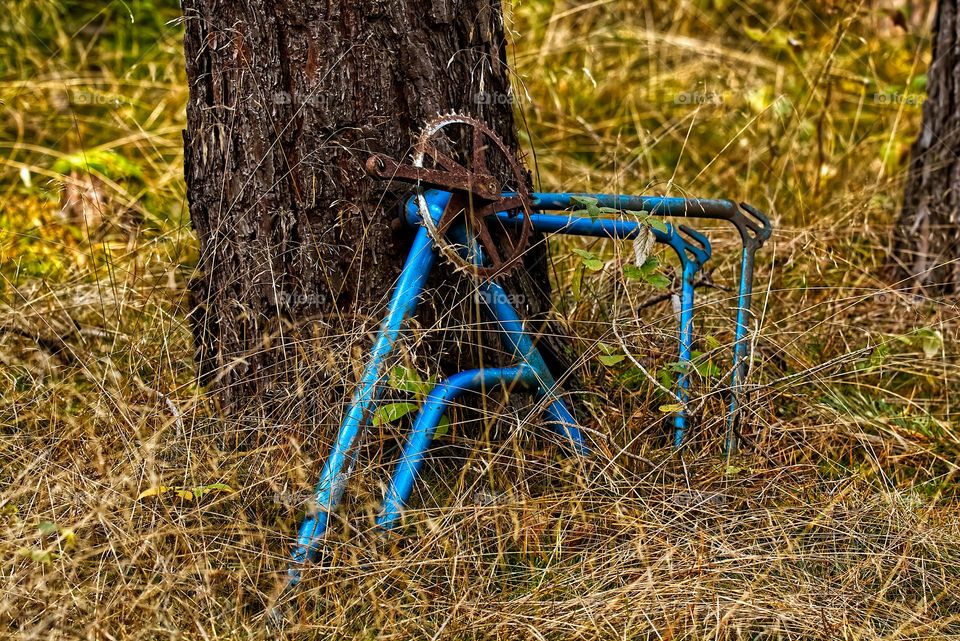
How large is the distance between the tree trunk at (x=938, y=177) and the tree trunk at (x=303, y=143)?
159 centimetres

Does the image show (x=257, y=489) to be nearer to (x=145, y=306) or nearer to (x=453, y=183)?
(x=145, y=306)

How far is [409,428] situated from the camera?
85.3 inches

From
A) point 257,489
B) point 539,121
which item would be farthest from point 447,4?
point 539,121

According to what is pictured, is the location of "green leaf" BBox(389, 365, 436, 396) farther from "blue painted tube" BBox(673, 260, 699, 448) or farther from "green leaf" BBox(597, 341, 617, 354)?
"blue painted tube" BBox(673, 260, 699, 448)

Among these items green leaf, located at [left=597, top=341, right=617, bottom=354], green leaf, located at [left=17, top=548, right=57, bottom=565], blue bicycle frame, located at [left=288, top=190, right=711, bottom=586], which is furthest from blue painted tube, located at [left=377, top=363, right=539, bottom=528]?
green leaf, located at [left=17, top=548, right=57, bottom=565]

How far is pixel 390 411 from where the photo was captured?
1898 mm

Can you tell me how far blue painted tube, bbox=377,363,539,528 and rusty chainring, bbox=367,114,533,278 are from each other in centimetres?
21

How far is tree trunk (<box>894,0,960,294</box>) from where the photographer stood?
3.01 metres

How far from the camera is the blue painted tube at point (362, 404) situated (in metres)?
1.81

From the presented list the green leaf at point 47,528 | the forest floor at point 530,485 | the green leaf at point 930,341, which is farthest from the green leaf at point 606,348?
the green leaf at point 47,528

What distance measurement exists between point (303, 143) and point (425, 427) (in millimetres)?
623

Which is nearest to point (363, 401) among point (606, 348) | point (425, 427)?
point (425, 427)

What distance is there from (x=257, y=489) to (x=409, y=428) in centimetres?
37

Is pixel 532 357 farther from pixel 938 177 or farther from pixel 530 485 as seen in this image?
pixel 938 177
